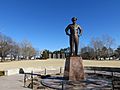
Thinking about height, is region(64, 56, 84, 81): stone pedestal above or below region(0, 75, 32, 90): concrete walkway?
above

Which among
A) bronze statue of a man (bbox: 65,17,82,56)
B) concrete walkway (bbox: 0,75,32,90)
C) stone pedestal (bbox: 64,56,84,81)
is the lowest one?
concrete walkway (bbox: 0,75,32,90)

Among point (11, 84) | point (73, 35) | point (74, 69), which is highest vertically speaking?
point (73, 35)

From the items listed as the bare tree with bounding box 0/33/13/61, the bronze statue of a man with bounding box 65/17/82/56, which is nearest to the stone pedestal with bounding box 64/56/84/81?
the bronze statue of a man with bounding box 65/17/82/56

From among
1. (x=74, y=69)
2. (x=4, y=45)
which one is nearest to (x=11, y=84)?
(x=74, y=69)

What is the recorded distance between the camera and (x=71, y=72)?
17.4m

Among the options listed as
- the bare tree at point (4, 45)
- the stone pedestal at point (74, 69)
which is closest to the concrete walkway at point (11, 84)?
the stone pedestal at point (74, 69)

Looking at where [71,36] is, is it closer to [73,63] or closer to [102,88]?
[73,63]

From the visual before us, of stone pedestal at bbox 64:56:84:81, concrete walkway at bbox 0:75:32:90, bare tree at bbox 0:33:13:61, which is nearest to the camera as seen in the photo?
concrete walkway at bbox 0:75:32:90

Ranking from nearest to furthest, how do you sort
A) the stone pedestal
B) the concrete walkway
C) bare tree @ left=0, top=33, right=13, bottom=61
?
the concrete walkway → the stone pedestal → bare tree @ left=0, top=33, right=13, bottom=61

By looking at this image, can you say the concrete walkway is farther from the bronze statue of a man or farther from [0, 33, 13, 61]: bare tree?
[0, 33, 13, 61]: bare tree

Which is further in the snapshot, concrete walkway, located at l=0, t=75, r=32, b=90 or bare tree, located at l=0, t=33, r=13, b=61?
bare tree, located at l=0, t=33, r=13, b=61

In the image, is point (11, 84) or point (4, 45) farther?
point (4, 45)

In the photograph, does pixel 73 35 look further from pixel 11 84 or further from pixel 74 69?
pixel 11 84

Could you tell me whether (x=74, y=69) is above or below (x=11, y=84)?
above
